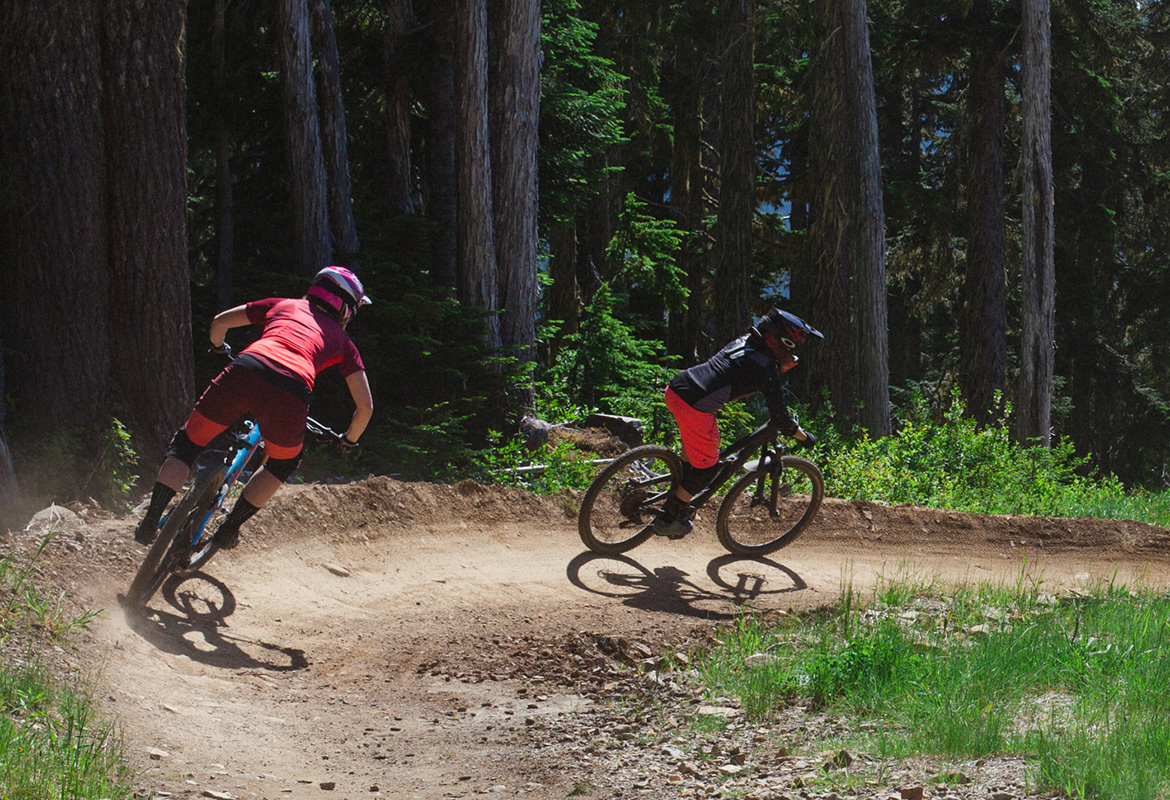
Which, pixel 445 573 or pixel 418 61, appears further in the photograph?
pixel 418 61

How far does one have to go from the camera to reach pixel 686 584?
8047mm

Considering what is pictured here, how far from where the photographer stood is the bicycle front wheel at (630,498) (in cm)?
794

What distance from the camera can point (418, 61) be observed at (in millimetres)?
14734

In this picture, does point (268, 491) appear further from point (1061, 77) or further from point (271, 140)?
point (1061, 77)

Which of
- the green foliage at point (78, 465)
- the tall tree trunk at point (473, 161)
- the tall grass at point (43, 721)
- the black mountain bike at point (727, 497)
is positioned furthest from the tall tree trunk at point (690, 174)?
the tall grass at point (43, 721)

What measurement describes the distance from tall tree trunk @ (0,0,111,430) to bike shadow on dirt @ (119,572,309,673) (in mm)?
3128

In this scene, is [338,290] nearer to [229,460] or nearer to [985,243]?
[229,460]

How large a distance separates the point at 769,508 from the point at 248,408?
4665mm

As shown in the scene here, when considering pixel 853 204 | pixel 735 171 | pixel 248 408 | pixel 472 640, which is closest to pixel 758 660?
pixel 472 640

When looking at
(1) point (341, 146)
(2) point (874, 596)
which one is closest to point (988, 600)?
(2) point (874, 596)

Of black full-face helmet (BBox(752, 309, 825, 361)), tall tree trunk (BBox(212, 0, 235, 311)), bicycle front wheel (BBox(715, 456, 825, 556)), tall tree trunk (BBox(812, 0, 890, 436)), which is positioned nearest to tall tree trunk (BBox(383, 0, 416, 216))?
tall tree trunk (BBox(212, 0, 235, 311))

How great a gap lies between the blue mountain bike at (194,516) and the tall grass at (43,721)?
458 millimetres

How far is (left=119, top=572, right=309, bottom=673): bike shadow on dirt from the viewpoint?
5879 millimetres

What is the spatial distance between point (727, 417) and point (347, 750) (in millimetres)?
9711
